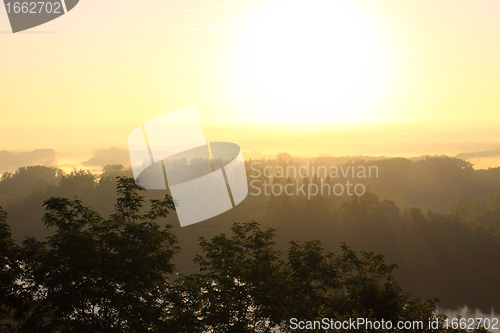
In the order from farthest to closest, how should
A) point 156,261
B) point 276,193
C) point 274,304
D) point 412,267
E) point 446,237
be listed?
1. point 276,193
2. point 446,237
3. point 412,267
4. point 274,304
5. point 156,261

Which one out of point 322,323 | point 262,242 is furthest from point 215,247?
point 322,323

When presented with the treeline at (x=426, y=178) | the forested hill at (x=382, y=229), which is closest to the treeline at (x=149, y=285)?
the forested hill at (x=382, y=229)

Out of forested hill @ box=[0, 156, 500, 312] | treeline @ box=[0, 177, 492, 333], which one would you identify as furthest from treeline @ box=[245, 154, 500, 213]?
treeline @ box=[0, 177, 492, 333]

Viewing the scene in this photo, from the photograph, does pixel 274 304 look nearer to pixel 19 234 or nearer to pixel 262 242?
pixel 262 242

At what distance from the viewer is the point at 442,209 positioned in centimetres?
15038

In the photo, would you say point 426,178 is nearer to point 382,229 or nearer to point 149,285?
point 382,229

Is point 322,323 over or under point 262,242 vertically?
under

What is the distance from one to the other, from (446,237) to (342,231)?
23.1 metres

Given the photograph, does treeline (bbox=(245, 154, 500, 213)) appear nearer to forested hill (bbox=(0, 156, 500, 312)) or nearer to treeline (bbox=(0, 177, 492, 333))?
forested hill (bbox=(0, 156, 500, 312))

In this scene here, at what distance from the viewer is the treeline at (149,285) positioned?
13414mm

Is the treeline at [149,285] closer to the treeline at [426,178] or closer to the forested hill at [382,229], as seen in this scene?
the forested hill at [382,229]

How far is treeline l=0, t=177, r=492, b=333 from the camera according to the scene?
44.0 ft

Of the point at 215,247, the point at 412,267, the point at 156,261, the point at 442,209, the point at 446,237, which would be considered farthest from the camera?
the point at 442,209

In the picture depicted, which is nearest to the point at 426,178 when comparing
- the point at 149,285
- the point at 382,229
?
the point at 382,229
